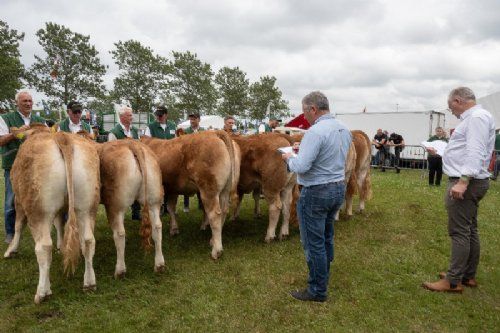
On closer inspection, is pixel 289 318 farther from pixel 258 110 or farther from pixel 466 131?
pixel 258 110

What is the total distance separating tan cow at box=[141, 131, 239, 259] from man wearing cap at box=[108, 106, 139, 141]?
1.23 metres

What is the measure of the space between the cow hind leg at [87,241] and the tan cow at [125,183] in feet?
1.26

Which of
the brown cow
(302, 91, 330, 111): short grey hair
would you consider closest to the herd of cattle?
(302, 91, 330, 111): short grey hair

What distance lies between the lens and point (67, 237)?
3.71m

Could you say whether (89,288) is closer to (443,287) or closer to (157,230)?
(157,230)

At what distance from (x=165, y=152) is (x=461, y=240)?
440 cm

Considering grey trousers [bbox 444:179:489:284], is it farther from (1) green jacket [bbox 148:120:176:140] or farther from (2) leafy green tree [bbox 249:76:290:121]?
(2) leafy green tree [bbox 249:76:290:121]

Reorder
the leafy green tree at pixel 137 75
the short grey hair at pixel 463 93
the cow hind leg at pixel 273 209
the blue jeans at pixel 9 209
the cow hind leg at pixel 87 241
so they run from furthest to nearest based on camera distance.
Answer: the leafy green tree at pixel 137 75, the cow hind leg at pixel 273 209, the blue jeans at pixel 9 209, the cow hind leg at pixel 87 241, the short grey hair at pixel 463 93

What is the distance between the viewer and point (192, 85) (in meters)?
45.5

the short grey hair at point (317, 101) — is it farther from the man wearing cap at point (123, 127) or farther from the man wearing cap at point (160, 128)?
the man wearing cap at point (160, 128)

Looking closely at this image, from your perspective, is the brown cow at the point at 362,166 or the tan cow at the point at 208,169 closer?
the tan cow at the point at 208,169

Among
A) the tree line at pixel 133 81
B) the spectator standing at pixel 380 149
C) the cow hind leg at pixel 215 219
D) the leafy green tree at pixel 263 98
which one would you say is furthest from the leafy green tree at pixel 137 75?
the cow hind leg at pixel 215 219

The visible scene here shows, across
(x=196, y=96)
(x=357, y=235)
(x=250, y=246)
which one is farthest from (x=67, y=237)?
(x=196, y=96)

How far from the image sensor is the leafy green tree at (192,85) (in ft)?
148
